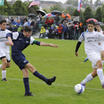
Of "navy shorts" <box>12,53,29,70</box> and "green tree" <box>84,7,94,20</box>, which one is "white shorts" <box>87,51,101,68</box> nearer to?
"navy shorts" <box>12,53,29,70</box>

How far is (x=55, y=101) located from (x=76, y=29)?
85.3 ft

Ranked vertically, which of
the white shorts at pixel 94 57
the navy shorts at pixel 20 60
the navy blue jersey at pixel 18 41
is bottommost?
the white shorts at pixel 94 57

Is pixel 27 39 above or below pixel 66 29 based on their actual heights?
above

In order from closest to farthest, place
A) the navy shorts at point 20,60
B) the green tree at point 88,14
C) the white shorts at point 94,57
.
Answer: the navy shorts at point 20,60 < the white shorts at point 94,57 < the green tree at point 88,14

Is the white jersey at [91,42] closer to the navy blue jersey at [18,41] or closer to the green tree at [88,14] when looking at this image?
the navy blue jersey at [18,41]

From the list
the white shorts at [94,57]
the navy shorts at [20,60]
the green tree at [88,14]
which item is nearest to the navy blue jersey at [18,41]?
the navy shorts at [20,60]

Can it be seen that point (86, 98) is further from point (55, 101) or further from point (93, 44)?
point (93, 44)

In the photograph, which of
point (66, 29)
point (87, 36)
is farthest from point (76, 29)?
point (87, 36)

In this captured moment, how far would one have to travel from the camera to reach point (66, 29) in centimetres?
3362

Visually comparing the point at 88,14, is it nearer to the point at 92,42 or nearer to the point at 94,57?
the point at 92,42

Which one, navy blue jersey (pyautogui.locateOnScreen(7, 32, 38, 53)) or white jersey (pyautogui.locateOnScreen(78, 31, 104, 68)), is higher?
navy blue jersey (pyautogui.locateOnScreen(7, 32, 38, 53))

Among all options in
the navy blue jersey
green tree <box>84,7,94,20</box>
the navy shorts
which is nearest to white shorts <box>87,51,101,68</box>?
the navy blue jersey

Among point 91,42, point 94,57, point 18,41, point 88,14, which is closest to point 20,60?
point 18,41

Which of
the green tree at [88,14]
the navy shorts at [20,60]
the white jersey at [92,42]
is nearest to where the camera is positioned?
the navy shorts at [20,60]
